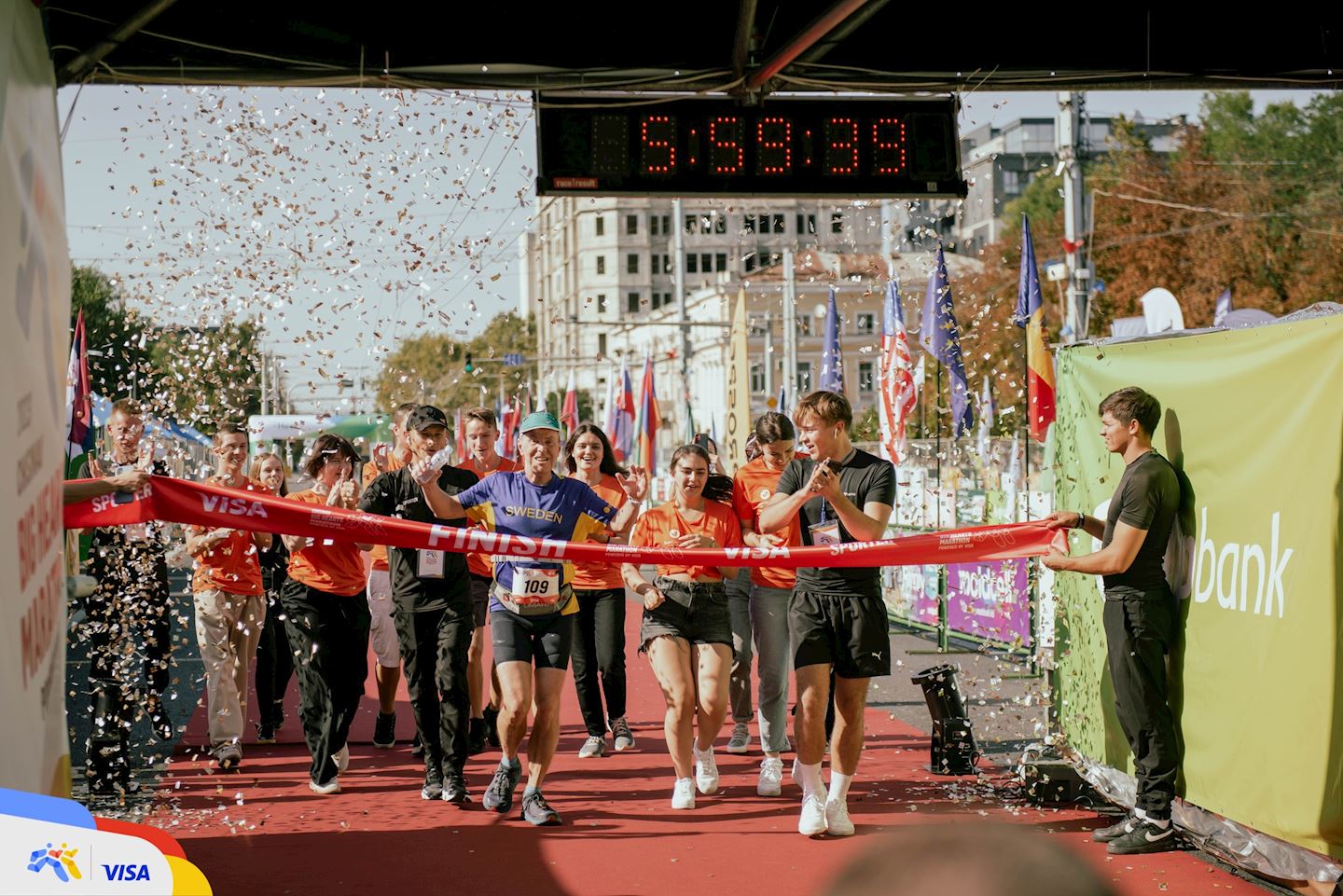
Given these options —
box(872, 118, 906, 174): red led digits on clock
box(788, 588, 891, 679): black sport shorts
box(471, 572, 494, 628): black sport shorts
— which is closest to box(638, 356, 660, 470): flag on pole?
box(471, 572, 494, 628): black sport shorts

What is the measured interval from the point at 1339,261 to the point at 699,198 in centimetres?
3996

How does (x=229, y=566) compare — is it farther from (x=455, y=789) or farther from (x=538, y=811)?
(x=538, y=811)

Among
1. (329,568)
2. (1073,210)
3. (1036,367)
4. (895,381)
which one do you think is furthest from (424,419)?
(1073,210)

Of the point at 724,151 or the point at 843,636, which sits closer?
the point at 843,636

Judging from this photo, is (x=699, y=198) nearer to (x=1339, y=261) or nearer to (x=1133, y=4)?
(x=1133, y=4)

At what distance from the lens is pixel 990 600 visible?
15078mm

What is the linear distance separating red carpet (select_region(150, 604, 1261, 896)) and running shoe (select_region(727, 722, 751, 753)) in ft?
0.59

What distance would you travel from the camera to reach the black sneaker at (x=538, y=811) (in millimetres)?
8008

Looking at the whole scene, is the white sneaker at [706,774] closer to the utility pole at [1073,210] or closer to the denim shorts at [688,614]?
the denim shorts at [688,614]

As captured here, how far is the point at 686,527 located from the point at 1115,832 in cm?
290

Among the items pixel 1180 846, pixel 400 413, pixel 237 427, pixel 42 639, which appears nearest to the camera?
pixel 42 639

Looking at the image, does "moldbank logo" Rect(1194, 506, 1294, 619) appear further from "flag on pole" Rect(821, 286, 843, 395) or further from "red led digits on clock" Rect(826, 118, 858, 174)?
"flag on pole" Rect(821, 286, 843, 395)

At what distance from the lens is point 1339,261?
44.2 metres

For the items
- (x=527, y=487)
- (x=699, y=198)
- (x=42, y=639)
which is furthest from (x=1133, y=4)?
(x=42, y=639)
